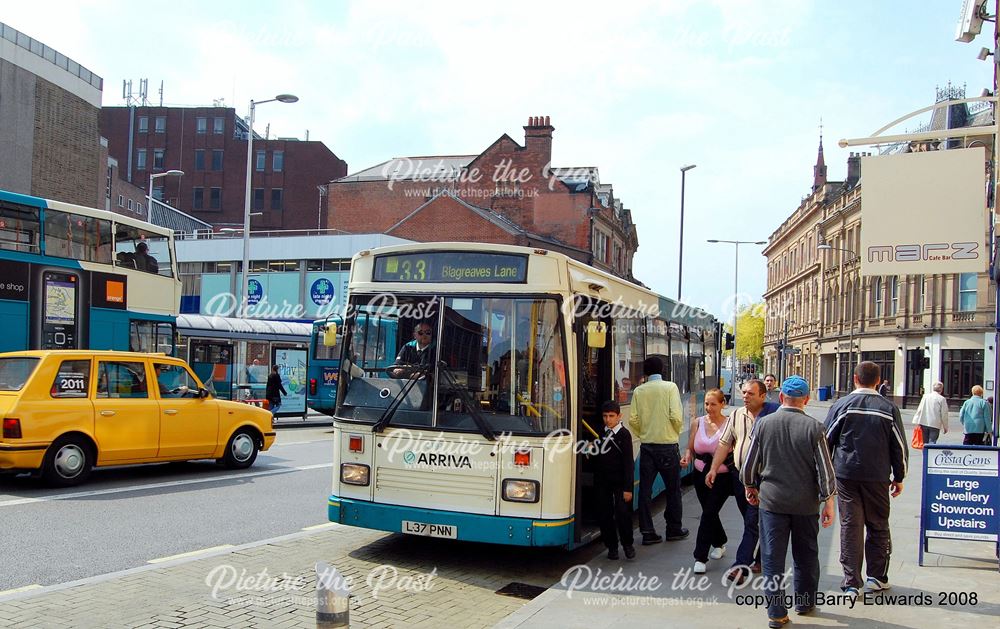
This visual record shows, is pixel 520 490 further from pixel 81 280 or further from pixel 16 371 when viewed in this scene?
pixel 81 280

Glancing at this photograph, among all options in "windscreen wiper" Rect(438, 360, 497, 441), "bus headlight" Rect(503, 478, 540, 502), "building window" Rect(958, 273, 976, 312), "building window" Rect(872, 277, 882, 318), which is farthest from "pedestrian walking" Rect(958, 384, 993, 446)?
"building window" Rect(872, 277, 882, 318)

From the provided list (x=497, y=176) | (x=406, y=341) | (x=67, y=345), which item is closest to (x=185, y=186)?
(x=497, y=176)

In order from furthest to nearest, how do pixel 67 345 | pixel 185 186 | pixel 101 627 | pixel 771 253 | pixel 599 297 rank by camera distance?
pixel 771 253 → pixel 185 186 → pixel 67 345 → pixel 599 297 → pixel 101 627

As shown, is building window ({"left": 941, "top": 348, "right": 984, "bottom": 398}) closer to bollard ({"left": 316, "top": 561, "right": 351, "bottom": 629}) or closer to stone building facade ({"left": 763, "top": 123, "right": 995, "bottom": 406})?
stone building facade ({"left": 763, "top": 123, "right": 995, "bottom": 406})

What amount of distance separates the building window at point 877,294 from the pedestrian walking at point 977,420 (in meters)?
42.6

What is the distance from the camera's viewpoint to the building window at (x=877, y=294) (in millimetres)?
55969

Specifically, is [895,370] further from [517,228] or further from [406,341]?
[406,341]

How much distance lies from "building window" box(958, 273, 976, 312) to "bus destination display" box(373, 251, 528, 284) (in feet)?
148

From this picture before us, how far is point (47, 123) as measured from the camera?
38.8 meters

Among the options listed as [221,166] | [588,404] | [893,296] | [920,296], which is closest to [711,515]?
[588,404]

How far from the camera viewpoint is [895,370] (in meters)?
51.9

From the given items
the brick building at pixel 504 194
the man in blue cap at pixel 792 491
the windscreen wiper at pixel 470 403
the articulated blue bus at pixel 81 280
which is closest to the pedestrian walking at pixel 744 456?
the man in blue cap at pixel 792 491

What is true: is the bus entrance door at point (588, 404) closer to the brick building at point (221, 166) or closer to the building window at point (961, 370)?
the building window at point (961, 370)

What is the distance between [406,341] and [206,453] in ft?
21.4
